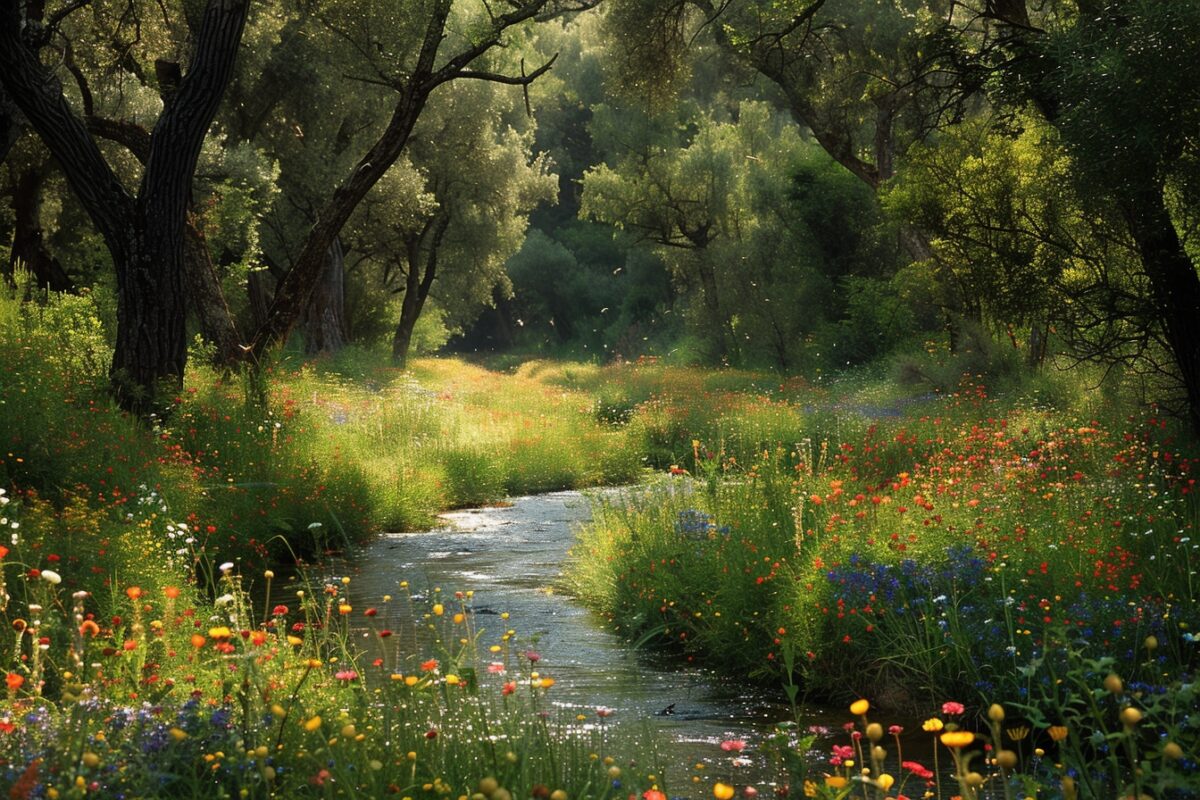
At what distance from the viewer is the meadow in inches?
153

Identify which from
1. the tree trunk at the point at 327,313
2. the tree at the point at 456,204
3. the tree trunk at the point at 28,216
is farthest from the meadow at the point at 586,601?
the tree at the point at 456,204

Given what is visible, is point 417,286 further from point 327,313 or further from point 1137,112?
point 1137,112

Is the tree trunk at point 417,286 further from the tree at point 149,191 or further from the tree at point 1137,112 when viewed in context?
the tree at point 1137,112

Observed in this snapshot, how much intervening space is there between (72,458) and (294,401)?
4.82 metres

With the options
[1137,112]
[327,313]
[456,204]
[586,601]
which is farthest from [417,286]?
[1137,112]

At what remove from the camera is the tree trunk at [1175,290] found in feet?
31.4

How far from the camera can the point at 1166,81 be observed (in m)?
8.20

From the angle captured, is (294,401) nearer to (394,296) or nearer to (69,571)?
(69,571)

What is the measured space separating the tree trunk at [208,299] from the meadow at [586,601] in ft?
2.34

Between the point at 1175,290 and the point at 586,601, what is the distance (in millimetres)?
5445

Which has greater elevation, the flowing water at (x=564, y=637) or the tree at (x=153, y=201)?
the tree at (x=153, y=201)

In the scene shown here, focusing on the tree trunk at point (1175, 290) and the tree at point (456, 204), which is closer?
the tree trunk at point (1175, 290)

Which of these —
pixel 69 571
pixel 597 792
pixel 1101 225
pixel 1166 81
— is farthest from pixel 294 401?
pixel 597 792

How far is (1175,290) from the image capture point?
9734 millimetres
